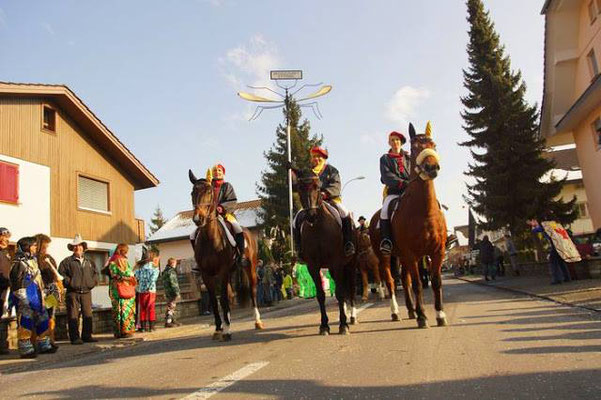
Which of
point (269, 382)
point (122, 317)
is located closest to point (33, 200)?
point (122, 317)

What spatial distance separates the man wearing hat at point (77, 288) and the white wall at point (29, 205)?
8311 mm

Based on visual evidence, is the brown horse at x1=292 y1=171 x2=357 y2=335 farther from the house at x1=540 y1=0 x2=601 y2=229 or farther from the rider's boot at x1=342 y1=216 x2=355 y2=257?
the house at x1=540 y1=0 x2=601 y2=229

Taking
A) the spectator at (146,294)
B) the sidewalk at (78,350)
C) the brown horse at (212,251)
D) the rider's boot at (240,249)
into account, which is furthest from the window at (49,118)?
the rider's boot at (240,249)

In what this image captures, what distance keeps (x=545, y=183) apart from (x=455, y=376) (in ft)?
80.8

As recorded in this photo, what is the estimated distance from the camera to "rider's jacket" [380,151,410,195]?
348 inches

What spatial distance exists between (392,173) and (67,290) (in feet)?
25.0

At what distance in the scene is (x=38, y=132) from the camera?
19938 millimetres

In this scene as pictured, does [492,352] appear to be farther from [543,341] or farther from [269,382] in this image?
[269,382]

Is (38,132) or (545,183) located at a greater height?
(38,132)

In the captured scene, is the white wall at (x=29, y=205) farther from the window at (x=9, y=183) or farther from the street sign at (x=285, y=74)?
the street sign at (x=285, y=74)

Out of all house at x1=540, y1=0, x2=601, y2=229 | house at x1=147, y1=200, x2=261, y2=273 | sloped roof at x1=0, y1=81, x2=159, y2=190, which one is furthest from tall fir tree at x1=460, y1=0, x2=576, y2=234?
house at x1=147, y1=200, x2=261, y2=273

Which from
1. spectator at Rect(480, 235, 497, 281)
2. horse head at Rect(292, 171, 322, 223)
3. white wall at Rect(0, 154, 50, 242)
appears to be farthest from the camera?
spectator at Rect(480, 235, 497, 281)

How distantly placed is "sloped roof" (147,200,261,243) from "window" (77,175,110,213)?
84.1 ft

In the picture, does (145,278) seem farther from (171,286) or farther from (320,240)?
(320,240)
